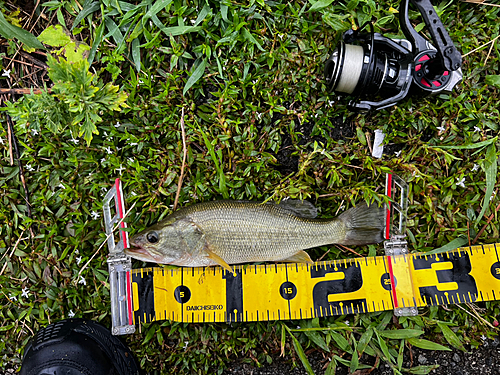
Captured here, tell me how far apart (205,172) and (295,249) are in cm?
128

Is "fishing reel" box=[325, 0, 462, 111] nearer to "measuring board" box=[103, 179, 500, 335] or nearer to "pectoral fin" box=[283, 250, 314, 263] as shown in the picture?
"measuring board" box=[103, 179, 500, 335]

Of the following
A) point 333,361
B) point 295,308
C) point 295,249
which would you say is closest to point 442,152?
point 295,249

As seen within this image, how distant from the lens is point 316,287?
3.46m

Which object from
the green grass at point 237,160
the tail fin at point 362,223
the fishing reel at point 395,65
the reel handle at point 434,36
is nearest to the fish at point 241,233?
the tail fin at point 362,223

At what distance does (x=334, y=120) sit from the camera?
358 centimetres

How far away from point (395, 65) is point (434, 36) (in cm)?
42

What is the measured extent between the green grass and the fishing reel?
0.99 feet

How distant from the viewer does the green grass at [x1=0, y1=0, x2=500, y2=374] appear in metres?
3.46

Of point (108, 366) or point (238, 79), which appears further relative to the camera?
point (238, 79)

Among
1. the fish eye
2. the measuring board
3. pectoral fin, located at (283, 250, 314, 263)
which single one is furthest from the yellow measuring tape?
the fish eye

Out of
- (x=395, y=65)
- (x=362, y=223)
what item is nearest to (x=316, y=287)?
(x=362, y=223)

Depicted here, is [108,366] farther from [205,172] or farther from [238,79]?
[238,79]

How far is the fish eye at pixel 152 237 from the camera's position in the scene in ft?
10.2

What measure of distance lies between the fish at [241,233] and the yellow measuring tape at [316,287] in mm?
276
